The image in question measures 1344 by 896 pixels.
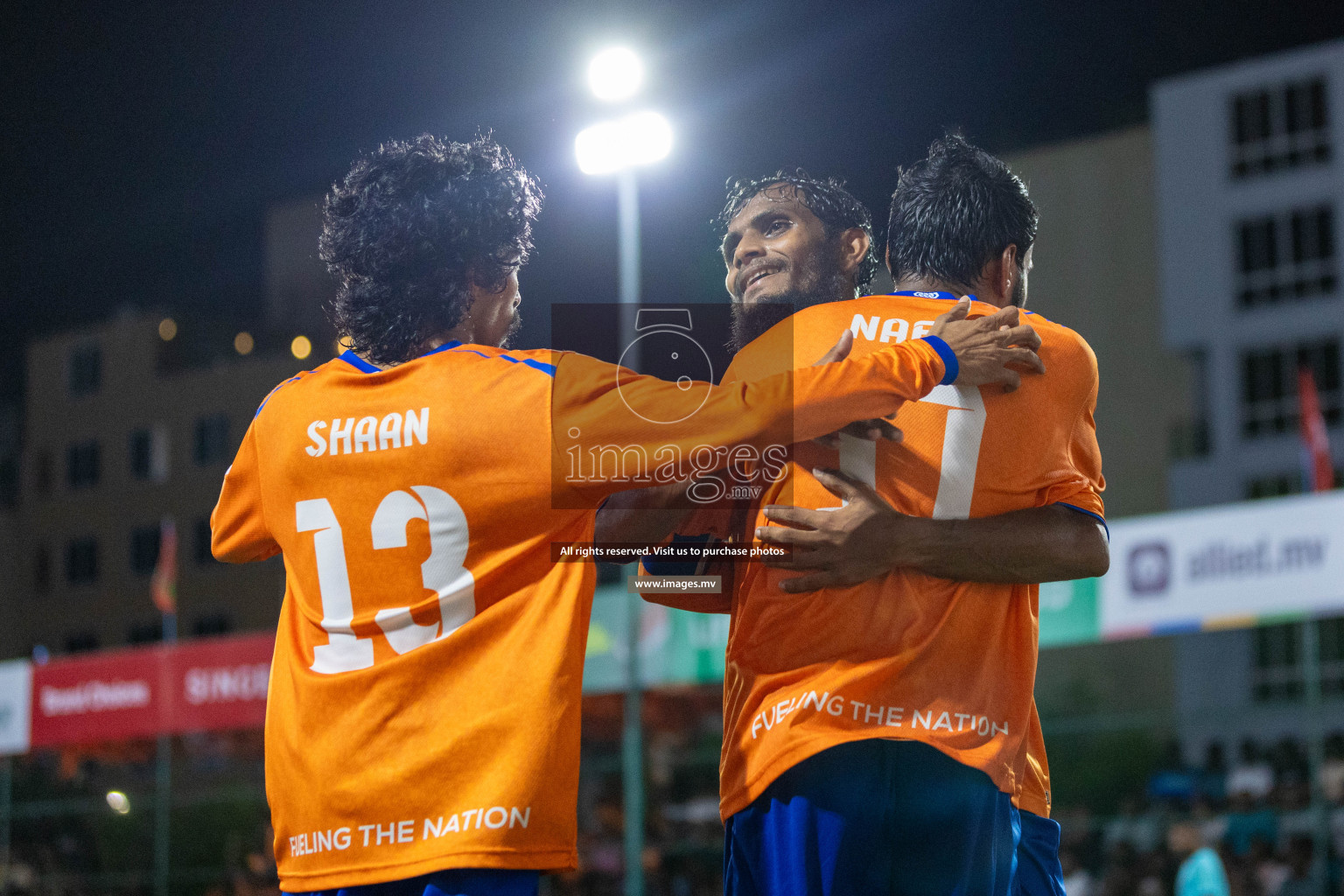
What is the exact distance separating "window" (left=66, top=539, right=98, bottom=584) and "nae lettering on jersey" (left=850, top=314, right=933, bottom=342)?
4481cm

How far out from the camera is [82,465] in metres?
44.3

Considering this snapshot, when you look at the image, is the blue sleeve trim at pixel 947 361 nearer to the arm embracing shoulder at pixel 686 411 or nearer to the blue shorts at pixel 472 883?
the arm embracing shoulder at pixel 686 411

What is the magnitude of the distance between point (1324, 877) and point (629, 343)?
10.0 metres

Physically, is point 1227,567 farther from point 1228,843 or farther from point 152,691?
point 152,691

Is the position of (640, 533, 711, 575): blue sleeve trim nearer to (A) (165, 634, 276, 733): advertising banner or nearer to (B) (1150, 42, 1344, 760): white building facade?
(A) (165, 634, 276, 733): advertising banner

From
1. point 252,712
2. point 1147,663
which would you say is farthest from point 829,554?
point 1147,663

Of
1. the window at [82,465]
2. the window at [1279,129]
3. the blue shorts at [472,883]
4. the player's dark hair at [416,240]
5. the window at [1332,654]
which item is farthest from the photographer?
the window at [82,465]

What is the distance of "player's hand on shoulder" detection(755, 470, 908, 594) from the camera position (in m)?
2.66

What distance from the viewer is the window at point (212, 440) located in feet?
133

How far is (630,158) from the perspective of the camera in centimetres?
1159

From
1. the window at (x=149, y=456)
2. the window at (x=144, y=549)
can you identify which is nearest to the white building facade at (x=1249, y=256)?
the window at (x=149, y=456)

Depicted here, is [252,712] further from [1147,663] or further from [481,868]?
[1147,663]

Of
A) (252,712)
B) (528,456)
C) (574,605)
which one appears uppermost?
(528,456)

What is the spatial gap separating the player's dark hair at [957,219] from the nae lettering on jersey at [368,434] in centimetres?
110
